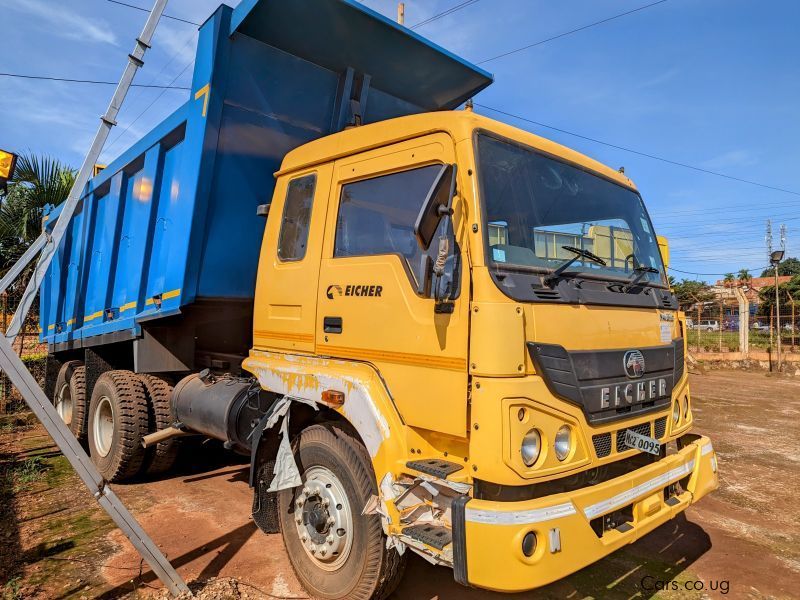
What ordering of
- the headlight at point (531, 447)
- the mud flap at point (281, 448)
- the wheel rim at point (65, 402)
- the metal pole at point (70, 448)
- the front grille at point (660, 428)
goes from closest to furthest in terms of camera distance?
the headlight at point (531, 447), the metal pole at point (70, 448), the front grille at point (660, 428), the mud flap at point (281, 448), the wheel rim at point (65, 402)

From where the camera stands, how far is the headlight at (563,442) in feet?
8.37

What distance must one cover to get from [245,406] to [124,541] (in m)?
1.44

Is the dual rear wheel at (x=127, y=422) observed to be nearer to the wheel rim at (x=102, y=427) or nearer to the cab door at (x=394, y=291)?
the wheel rim at (x=102, y=427)

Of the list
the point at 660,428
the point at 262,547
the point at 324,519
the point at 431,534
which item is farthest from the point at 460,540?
the point at 262,547

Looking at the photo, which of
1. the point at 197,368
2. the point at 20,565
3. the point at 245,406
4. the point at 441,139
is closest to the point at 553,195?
the point at 441,139

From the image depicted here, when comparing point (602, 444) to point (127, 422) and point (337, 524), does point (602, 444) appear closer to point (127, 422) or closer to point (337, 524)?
point (337, 524)

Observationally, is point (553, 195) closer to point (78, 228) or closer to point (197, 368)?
point (197, 368)

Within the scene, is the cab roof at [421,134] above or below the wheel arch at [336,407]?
above

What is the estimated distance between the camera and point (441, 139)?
2.84 meters

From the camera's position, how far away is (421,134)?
2947 mm

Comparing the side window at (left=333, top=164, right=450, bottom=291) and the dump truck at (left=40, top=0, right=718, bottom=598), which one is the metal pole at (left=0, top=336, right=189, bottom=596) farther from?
the side window at (left=333, top=164, right=450, bottom=291)

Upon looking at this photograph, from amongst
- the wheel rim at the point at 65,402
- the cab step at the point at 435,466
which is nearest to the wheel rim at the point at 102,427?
the wheel rim at the point at 65,402

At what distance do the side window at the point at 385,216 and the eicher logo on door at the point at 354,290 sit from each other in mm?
204

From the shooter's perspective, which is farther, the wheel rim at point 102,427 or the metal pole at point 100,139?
the wheel rim at point 102,427
